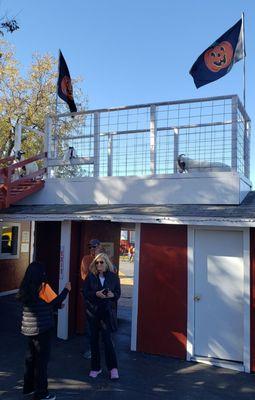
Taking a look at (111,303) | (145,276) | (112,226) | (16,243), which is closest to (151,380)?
(111,303)

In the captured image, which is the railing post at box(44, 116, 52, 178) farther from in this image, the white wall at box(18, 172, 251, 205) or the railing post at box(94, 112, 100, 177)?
the railing post at box(94, 112, 100, 177)

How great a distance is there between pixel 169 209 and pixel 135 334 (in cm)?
232

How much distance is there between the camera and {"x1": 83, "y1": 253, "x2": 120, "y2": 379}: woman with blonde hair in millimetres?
6211

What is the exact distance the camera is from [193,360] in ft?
24.1

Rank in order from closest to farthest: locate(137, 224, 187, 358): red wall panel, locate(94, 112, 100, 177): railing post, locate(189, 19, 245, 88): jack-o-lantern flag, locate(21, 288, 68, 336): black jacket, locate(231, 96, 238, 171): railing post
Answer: locate(21, 288, 68, 336): black jacket
locate(137, 224, 187, 358): red wall panel
locate(231, 96, 238, 171): railing post
locate(189, 19, 245, 88): jack-o-lantern flag
locate(94, 112, 100, 177): railing post

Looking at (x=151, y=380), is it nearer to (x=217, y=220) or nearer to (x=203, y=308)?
(x=203, y=308)

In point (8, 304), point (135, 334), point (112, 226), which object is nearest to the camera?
point (135, 334)

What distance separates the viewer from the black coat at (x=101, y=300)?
6254mm

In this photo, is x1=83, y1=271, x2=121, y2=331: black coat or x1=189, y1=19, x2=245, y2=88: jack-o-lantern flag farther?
x1=189, y1=19, x2=245, y2=88: jack-o-lantern flag

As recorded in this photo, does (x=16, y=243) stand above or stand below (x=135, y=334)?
above

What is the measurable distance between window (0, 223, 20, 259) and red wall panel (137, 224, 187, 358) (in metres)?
7.19

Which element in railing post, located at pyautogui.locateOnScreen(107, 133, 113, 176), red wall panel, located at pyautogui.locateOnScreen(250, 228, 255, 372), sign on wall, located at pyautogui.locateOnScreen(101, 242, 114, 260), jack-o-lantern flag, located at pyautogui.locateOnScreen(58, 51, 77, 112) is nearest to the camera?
red wall panel, located at pyautogui.locateOnScreen(250, 228, 255, 372)

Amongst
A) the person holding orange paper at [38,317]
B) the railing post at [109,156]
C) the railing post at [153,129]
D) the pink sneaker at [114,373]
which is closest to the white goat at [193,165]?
the railing post at [153,129]

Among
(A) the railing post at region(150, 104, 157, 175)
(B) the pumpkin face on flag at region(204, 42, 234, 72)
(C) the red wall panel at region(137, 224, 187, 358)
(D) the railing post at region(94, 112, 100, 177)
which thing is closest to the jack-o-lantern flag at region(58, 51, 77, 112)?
(D) the railing post at region(94, 112, 100, 177)
